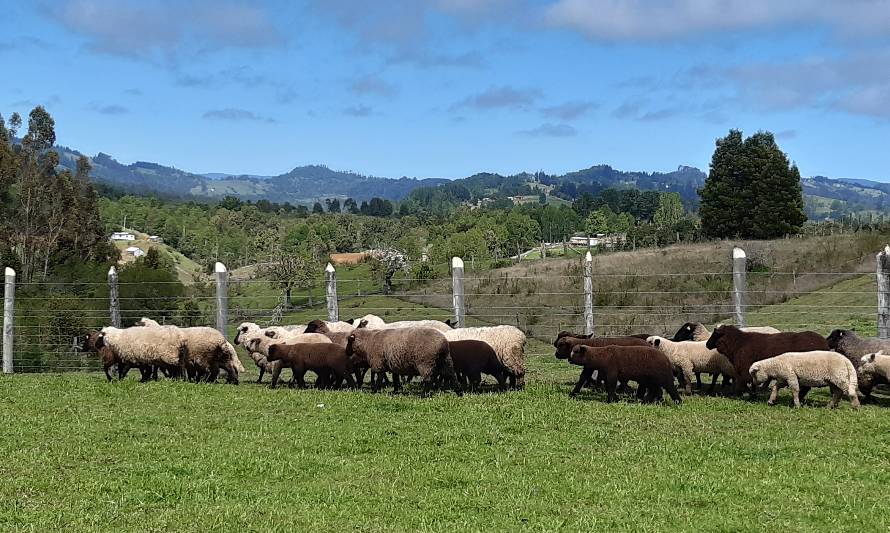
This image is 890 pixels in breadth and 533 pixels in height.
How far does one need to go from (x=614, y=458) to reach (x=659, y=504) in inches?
65.4

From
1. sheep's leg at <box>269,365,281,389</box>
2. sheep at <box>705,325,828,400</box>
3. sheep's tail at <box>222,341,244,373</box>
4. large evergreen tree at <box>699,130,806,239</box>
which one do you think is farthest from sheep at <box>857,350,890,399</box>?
large evergreen tree at <box>699,130,806,239</box>

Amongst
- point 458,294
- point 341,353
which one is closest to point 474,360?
point 341,353

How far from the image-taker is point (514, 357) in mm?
14969

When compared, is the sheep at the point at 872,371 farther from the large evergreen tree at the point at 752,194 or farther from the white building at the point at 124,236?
the white building at the point at 124,236

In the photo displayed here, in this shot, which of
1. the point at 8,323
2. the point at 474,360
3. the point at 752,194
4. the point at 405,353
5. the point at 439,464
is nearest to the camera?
the point at 439,464

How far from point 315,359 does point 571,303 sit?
25017 mm

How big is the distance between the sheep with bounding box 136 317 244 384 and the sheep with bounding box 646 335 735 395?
8.21 metres

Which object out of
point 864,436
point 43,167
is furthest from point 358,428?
point 43,167

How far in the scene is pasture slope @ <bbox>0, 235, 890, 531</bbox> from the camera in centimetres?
716

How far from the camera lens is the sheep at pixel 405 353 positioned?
13.8 m

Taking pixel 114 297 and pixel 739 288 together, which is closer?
pixel 739 288

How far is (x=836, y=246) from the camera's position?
41.6 meters

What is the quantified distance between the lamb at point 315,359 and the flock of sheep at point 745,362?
3794 mm

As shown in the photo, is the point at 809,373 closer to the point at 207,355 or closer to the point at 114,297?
the point at 207,355
